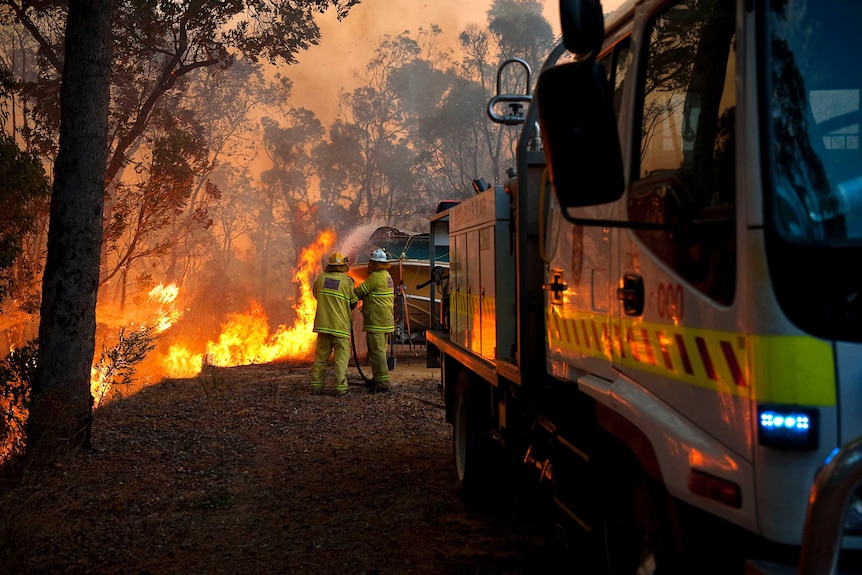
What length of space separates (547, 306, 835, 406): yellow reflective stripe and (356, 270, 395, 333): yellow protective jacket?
10087 millimetres

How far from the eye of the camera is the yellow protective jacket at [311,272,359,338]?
1271 cm

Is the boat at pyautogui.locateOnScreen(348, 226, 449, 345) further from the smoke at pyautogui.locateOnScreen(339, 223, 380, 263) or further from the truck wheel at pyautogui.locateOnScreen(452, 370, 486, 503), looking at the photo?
the truck wheel at pyautogui.locateOnScreen(452, 370, 486, 503)

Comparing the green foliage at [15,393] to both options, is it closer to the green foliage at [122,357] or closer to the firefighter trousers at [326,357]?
the green foliage at [122,357]

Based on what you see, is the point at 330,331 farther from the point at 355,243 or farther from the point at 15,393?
the point at 355,243

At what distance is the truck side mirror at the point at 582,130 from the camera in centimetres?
233

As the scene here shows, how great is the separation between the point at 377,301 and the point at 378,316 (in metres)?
0.23

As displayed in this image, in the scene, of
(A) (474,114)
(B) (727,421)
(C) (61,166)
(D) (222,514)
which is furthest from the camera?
(A) (474,114)

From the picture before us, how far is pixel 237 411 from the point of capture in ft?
36.5

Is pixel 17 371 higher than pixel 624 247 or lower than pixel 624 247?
lower

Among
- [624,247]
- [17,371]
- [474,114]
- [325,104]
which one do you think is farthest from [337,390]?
[325,104]

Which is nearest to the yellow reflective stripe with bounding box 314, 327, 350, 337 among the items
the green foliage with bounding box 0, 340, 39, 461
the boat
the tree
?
the boat

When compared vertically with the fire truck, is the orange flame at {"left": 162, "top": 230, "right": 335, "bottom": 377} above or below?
below

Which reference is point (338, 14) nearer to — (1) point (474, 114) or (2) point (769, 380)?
(2) point (769, 380)

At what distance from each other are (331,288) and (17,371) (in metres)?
4.99
